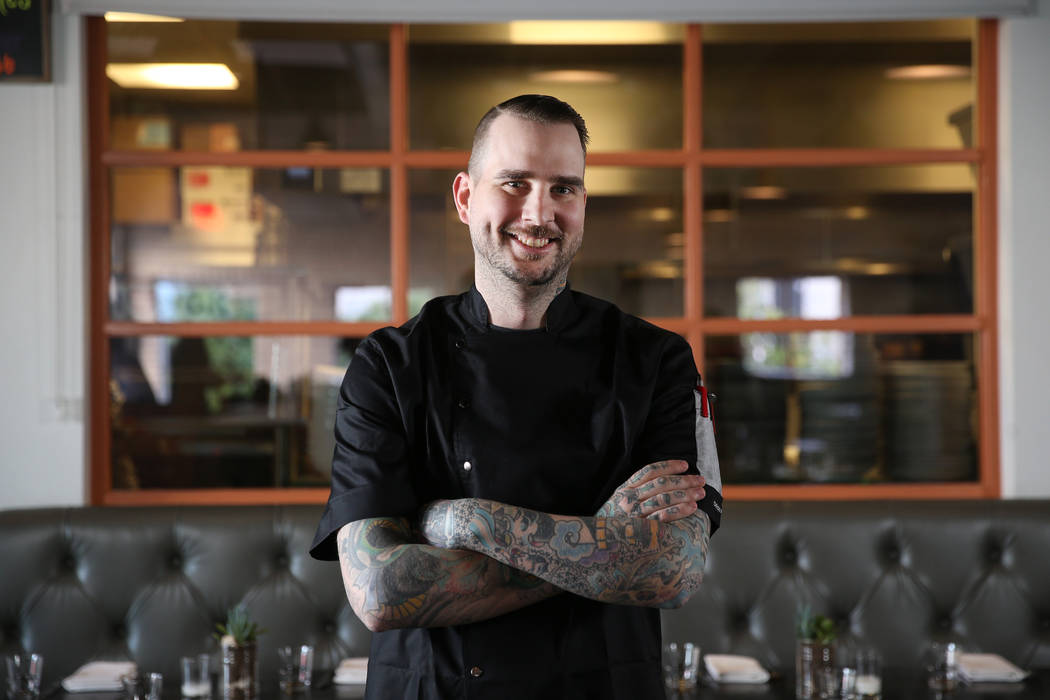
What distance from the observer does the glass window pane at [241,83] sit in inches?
129

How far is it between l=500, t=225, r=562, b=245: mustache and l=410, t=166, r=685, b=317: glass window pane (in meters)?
1.88

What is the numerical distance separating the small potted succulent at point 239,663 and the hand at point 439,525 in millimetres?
1234

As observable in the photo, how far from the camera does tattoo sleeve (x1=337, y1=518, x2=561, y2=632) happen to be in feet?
4.32

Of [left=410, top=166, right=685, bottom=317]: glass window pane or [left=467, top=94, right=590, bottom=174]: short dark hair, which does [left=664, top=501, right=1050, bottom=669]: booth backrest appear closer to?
[left=410, top=166, right=685, bottom=317]: glass window pane

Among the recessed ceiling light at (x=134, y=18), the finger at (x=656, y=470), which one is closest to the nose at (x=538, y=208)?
the finger at (x=656, y=470)

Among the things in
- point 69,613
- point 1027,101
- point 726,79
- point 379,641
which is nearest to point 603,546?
point 379,641

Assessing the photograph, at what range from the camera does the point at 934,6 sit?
3180 millimetres

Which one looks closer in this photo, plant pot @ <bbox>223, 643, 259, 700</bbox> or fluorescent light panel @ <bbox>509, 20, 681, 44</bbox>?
plant pot @ <bbox>223, 643, 259, 700</bbox>

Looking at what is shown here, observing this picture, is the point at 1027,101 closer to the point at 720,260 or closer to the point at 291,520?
the point at 720,260

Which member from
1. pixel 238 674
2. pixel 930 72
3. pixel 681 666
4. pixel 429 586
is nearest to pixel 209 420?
pixel 238 674

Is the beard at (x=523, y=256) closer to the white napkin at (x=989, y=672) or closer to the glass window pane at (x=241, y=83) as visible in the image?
the white napkin at (x=989, y=672)

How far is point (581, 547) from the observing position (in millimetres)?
1312

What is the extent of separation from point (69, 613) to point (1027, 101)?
3.21 metres

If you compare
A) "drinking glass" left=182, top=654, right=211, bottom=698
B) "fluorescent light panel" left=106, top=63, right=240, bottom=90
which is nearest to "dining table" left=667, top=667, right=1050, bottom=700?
"drinking glass" left=182, top=654, right=211, bottom=698
